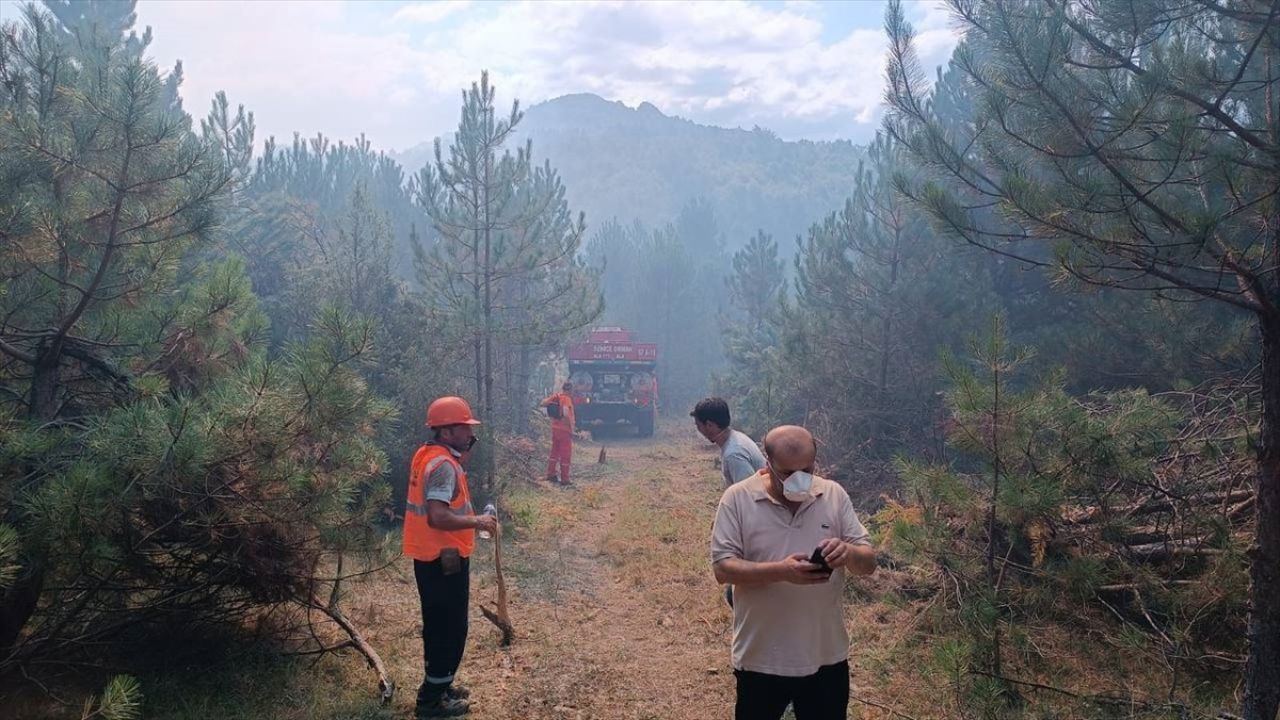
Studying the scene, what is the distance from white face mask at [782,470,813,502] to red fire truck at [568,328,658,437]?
18.2 metres

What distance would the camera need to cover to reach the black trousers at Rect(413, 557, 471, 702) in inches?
164

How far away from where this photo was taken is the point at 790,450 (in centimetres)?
266

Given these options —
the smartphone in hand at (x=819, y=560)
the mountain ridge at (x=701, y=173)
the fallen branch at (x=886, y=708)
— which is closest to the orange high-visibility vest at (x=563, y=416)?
the fallen branch at (x=886, y=708)

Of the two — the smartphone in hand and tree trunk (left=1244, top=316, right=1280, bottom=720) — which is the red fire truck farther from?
the smartphone in hand

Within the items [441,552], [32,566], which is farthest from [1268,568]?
[32,566]

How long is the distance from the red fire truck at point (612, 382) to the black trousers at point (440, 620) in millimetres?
16508

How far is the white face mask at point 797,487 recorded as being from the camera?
262 cm

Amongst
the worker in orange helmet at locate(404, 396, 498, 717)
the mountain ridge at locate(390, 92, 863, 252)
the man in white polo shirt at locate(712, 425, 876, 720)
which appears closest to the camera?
the man in white polo shirt at locate(712, 425, 876, 720)

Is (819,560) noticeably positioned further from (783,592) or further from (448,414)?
(448,414)

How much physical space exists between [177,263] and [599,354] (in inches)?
647

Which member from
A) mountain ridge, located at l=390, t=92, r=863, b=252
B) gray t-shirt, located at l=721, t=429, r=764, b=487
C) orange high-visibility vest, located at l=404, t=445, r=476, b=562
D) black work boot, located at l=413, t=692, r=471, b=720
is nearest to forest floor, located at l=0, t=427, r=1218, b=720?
black work boot, located at l=413, t=692, r=471, b=720

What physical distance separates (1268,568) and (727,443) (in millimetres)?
2556

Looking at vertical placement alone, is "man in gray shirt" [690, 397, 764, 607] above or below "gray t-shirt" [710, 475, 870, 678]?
above

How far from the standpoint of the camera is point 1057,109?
374 centimetres
